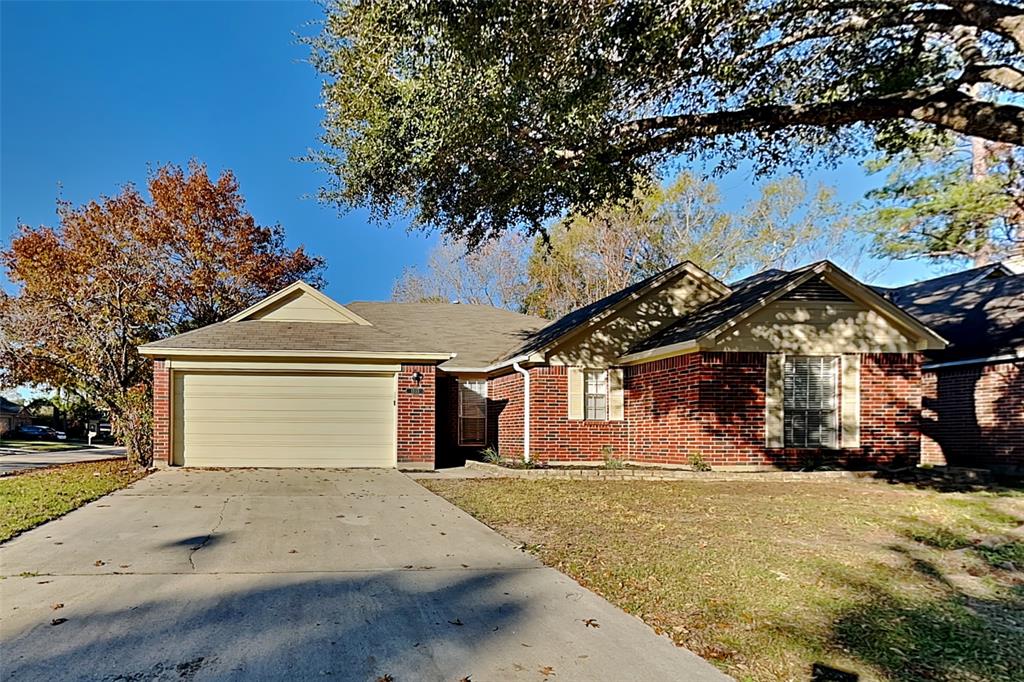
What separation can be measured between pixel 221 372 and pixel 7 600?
30.4ft

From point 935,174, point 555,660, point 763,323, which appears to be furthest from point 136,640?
point 935,174

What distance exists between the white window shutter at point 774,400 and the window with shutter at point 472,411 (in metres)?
7.30

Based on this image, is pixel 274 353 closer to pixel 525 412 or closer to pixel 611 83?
pixel 525 412

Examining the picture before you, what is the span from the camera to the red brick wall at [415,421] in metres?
13.6

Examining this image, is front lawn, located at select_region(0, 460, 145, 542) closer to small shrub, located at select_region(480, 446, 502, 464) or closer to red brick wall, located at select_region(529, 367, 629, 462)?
small shrub, located at select_region(480, 446, 502, 464)

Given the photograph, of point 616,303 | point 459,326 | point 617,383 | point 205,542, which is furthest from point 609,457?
point 205,542

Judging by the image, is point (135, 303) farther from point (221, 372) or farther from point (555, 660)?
point (555, 660)

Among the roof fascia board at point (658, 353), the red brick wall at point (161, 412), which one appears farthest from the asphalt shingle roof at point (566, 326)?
the red brick wall at point (161, 412)

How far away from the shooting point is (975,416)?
1424cm

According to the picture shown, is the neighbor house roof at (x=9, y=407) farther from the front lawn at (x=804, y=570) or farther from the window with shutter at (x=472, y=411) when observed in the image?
the front lawn at (x=804, y=570)

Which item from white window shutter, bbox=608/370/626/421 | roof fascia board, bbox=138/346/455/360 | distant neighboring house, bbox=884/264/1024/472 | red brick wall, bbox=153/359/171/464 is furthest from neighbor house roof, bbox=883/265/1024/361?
red brick wall, bbox=153/359/171/464

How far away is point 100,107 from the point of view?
15328mm

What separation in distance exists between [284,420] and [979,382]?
48.9ft

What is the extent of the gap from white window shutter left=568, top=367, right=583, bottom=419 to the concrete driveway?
7.03 m
